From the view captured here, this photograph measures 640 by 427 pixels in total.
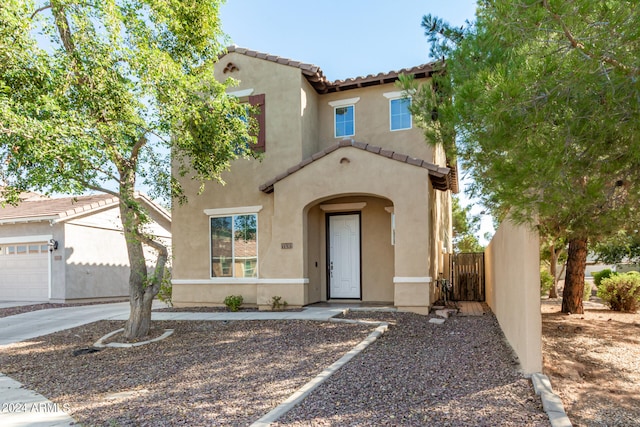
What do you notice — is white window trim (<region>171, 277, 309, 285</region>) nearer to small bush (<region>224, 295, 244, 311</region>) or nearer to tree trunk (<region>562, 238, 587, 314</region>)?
small bush (<region>224, 295, 244, 311</region>)

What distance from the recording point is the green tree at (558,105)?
3.70m

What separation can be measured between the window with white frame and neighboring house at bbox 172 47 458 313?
30 millimetres

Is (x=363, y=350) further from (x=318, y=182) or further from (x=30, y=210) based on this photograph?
(x=30, y=210)

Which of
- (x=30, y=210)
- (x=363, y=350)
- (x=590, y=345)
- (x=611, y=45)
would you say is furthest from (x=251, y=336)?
(x=30, y=210)

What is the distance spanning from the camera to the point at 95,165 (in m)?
7.75

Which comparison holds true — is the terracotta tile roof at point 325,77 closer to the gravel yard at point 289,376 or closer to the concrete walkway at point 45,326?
the concrete walkway at point 45,326

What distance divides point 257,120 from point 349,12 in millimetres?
4197

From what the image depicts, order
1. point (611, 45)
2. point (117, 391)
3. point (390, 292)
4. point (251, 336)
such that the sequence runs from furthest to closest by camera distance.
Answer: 1. point (390, 292)
2. point (251, 336)
3. point (117, 391)
4. point (611, 45)

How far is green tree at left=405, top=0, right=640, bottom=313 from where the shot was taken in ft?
12.1

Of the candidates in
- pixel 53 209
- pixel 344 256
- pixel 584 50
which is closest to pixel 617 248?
pixel 344 256

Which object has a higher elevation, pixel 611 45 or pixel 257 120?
pixel 257 120

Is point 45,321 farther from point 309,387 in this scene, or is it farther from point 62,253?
point 309,387

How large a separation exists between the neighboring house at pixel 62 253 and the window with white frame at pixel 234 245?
579 cm

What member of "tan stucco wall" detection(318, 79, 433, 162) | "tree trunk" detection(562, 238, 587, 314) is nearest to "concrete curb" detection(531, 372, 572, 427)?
"tree trunk" detection(562, 238, 587, 314)
